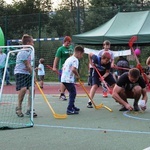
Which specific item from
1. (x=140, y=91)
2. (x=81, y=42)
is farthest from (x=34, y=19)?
(x=140, y=91)

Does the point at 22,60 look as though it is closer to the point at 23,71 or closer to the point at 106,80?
the point at 23,71

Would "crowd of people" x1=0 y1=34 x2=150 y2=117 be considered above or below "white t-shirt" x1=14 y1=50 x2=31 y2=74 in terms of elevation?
below

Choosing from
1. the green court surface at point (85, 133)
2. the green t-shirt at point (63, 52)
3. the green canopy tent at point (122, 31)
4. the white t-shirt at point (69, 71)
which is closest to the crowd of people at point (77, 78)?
the white t-shirt at point (69, 71)

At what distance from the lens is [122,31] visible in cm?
1680

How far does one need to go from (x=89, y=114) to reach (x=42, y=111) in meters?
1.15

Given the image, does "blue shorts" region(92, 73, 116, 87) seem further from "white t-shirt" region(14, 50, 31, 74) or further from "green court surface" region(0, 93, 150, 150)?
"white t-shirt" region(14, 50, 31, 74)

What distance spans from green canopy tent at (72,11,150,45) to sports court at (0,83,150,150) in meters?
7.68

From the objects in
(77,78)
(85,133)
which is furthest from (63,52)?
(85,133)

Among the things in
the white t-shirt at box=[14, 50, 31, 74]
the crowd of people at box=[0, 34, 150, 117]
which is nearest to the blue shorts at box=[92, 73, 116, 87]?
the crowd of people at box=[0, 34, 150, 117]

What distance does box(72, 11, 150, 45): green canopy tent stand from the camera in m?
16.0

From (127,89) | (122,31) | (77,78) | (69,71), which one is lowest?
(127,89)

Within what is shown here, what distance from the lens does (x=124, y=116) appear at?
26.9ft

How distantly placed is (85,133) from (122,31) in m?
10.8

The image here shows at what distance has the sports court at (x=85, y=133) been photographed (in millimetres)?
5629
